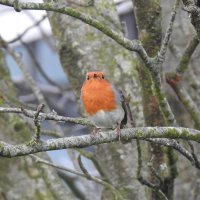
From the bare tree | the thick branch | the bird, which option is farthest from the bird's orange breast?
the thick branch

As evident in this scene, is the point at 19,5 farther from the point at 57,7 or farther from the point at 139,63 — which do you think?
the point at 139,63

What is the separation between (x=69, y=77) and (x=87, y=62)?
178 millimetres

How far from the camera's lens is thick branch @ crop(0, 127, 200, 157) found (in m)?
2.81

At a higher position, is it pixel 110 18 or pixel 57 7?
pixel 110 18

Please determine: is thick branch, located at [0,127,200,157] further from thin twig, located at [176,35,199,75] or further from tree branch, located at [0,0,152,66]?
thin twig, located at [176,35,199,75]

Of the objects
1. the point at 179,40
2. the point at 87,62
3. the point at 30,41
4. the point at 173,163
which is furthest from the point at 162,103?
the point at 30,41

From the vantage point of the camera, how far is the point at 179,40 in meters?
6.32

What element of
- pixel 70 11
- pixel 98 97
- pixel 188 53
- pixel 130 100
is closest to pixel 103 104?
pixel 98 97

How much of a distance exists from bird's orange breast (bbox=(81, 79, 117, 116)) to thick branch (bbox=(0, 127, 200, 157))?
68cm

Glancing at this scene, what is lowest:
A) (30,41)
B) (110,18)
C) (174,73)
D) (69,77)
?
(174,73)

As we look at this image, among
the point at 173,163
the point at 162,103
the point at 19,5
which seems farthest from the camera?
the point at 173,163

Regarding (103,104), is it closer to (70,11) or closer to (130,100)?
(130,100)

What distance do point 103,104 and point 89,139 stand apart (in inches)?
39.9

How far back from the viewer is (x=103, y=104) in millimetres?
4062
